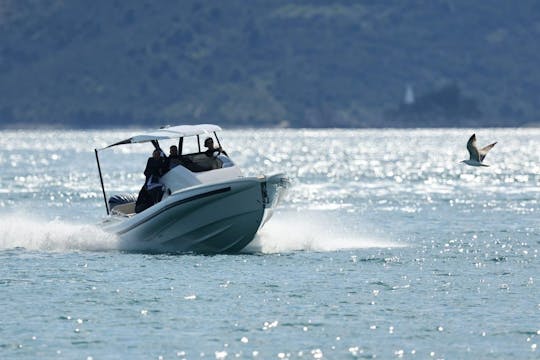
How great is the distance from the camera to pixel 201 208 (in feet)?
106

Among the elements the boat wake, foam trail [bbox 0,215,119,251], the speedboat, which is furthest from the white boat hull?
foam trail [bbox 0,215,119,251]

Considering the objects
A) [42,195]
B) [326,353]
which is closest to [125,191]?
[42,195]

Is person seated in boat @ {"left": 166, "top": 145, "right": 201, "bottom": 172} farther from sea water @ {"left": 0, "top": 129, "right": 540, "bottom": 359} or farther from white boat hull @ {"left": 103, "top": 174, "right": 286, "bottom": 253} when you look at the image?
sea water @ {"left": 0, "top": 129, "right": 540, "bottom": 359}

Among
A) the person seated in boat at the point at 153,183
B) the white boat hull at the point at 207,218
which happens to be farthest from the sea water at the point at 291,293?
the person seated in boat at the point at 153,183

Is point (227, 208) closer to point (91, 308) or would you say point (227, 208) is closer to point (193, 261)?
point (193, 261)

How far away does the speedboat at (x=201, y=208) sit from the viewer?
105ft

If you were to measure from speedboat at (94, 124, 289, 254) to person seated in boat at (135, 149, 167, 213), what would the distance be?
91 millimetres

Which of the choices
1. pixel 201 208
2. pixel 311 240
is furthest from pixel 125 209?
pixel 311 240

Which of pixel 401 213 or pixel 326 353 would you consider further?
pixel 401 213

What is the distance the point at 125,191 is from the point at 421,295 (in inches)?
1672

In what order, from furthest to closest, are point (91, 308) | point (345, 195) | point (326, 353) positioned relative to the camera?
point (345, 195) → point (91, 308) → point (326, 353)

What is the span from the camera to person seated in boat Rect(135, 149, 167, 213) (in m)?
32.9

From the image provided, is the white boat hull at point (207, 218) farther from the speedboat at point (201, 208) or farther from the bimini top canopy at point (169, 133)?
the bimini top canopy at point (169, 133)

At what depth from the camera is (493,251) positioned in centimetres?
3550
